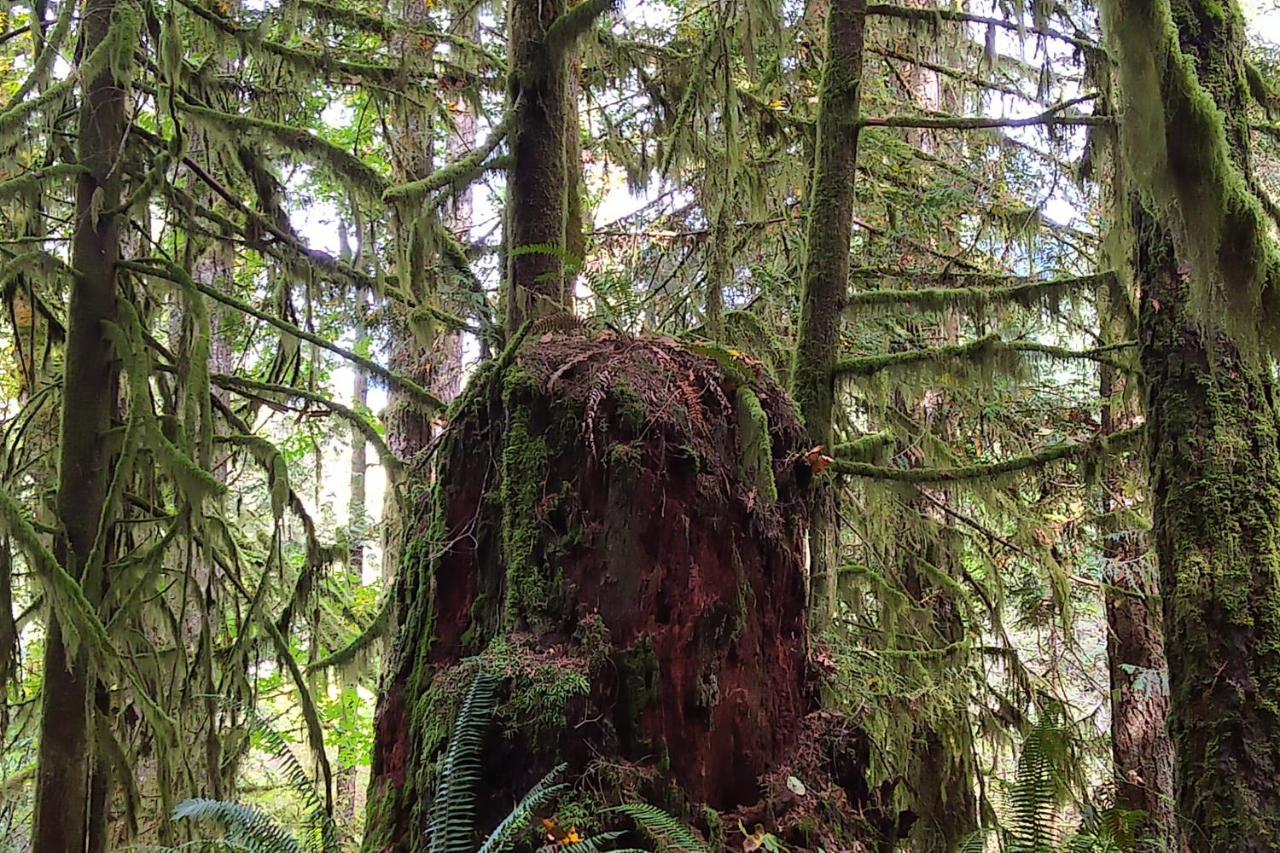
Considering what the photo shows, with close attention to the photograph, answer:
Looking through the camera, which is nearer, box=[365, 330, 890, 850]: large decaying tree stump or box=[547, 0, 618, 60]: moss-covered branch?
box=[365, 330, 890, 850]: large decaying tree stump

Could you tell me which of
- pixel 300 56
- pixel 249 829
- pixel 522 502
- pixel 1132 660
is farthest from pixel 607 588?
pixel 1132 660

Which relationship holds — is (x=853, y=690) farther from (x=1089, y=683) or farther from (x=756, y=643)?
(x=1089, y=683)

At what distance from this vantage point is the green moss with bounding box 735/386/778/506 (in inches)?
131

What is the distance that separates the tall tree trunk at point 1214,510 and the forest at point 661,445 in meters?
0.02

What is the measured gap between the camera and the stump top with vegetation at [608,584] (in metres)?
2.79

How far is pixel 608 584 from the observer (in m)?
2.96

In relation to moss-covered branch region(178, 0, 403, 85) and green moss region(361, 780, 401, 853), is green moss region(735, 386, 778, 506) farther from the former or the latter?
moss-covered branch region(178, 0, 403, 85)

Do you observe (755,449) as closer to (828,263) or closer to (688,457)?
(688,457)

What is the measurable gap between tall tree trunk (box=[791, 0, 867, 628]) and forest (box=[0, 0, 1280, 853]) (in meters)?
0.02

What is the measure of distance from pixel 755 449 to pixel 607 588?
804 millimetres

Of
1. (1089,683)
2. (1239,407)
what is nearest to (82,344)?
(1239,407)

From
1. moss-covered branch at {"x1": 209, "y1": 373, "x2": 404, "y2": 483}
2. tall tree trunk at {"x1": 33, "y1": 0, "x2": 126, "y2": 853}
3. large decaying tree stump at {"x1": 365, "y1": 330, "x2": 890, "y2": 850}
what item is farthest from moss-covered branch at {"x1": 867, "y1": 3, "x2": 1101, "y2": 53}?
tall tree trunk at {"x1": 33, "y1": 0, "x2": 126, "y2": 853}

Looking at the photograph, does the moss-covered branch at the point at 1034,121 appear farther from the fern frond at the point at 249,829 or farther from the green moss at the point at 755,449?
the fern frond at the point at 249,829

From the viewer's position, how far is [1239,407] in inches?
161
